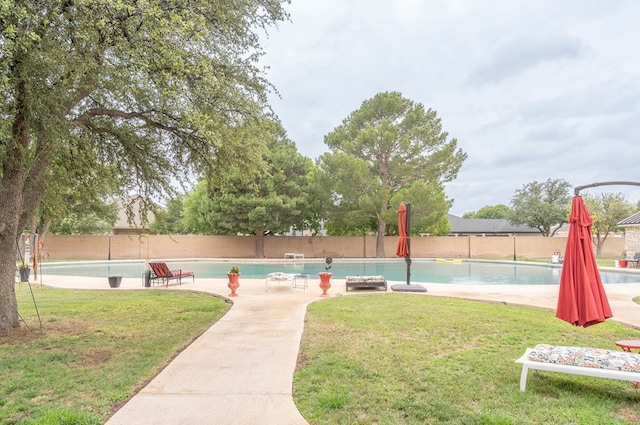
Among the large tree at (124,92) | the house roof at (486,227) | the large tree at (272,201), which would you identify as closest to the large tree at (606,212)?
the house roof at (486,227)

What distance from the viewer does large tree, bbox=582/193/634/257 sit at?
29141 mm

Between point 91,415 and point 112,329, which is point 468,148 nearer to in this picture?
point 112,329

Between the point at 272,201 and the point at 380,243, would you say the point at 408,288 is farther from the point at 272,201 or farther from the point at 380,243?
the point at 380,243

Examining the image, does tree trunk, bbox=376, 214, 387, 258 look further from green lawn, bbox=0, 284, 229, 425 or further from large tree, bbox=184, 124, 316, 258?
green lawn, bbox=0, 284, 229, 425

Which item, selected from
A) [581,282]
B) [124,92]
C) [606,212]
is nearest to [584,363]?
[581,282]

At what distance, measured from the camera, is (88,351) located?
5.67 m

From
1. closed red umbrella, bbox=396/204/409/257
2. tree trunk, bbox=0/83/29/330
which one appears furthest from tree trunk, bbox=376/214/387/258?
tree trunk, bbox=0/83/29/330

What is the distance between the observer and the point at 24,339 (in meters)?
6.20

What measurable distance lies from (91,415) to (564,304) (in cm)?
510

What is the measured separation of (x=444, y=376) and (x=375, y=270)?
18.9m

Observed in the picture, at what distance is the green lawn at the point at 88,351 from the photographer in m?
3.75

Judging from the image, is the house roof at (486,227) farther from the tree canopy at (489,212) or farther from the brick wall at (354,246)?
the tree canopy at (489,212)

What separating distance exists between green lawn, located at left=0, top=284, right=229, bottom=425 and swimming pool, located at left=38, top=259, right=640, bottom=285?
8439 millimetres

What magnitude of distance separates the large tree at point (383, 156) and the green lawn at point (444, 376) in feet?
64.6
